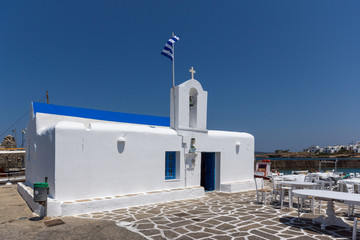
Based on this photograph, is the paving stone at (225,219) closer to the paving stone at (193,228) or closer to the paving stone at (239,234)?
the paving stone at (193,228)

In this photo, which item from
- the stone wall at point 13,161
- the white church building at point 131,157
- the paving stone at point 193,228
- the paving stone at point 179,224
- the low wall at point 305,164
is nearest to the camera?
the paving stone at point 193,228

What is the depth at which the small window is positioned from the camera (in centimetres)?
1125

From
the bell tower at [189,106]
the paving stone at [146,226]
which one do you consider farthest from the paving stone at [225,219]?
the bell tower at [189,106]

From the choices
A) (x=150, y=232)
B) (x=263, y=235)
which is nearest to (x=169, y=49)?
(x=150, y=232)

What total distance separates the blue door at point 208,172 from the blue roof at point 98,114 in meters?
4.17

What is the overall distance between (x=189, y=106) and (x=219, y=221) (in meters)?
6.09

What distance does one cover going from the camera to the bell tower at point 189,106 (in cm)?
1145

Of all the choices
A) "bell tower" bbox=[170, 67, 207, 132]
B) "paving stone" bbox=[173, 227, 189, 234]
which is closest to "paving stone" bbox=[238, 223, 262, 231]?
"paving stone" bbox=[173, 227, 189, 234]

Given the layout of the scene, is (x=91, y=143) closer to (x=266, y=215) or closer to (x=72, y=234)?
(x=72, y=234)

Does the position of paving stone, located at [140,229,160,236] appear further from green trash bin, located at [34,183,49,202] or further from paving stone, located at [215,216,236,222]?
green trash bin, located at [34,183,49,202]

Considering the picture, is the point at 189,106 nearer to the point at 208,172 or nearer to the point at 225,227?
the point at 208,172

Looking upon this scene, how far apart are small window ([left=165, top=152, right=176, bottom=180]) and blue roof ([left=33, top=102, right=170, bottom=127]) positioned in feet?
14.0

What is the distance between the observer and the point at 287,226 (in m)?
6.95

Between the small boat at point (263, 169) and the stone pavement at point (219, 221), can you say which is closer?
the stone pavement at point (219, 221)
